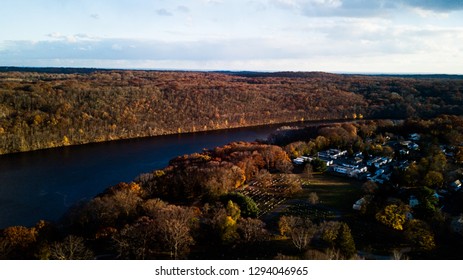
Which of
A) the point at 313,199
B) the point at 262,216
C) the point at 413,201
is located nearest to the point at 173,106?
the point at 313,199

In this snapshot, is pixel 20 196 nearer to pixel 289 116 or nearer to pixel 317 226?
pixel 317 226

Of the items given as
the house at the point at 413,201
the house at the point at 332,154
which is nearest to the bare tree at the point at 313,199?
the house at the point at 413,201

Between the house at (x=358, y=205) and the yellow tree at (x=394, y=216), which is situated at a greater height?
the yellow tree at (x=394, y=216)

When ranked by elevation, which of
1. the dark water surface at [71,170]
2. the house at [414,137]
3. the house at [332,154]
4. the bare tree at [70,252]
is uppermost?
the house at [414,137]

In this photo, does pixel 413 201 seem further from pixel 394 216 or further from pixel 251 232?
pixel 251 232

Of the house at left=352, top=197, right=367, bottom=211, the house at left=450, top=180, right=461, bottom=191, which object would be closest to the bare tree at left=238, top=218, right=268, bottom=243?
the house at left=352, top=197, right=367, bottom=211

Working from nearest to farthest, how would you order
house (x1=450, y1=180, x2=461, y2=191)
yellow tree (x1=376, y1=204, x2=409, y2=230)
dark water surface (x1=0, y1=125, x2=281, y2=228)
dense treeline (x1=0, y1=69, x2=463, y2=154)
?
yellow tree (x1=376, y1=204, x2=409, y2=230)
house (x1=450, y1=180, x2=461, y2=191)
dark water surface (x1=0, y1=125, x2=281, y2=228)
dense treeline (x1=0, y1=69, x2=463, y2=154)

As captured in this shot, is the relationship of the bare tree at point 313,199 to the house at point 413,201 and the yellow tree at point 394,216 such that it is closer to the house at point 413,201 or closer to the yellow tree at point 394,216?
the yellow tree at point 394,216

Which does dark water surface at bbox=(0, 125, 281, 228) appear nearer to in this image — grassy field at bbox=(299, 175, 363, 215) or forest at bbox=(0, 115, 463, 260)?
forest at bbox=(0, 115, 463, 260)
